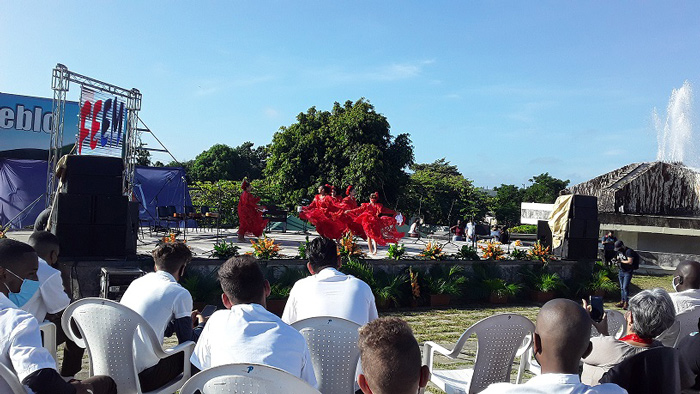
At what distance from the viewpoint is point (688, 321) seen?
429 centimetres

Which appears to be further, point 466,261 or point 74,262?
point 466,261

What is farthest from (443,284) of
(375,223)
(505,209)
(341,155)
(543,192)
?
(543,192)

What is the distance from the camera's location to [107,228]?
8.64 metres

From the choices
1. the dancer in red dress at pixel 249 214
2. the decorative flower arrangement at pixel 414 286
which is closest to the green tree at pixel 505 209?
the dancer in red dress at pixel 249 214

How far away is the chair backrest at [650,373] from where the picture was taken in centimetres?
289

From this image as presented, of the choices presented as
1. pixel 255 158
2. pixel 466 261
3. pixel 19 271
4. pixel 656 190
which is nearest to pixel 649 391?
pixel 19 271

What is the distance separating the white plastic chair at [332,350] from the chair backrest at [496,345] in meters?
0.83

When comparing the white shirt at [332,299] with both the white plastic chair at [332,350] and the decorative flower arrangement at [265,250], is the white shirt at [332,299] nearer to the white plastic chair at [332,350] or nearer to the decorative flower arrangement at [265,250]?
the white plastic chair at [332,350]

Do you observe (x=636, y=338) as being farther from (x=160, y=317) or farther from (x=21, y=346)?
(x=21, y=346)

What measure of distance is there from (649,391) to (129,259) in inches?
303

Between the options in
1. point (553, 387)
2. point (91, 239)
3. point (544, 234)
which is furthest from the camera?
point (544, 234)

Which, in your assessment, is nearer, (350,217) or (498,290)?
(498,290)

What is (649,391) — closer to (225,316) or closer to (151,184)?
(225,316)

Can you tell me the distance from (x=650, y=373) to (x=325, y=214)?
31.1 ft
